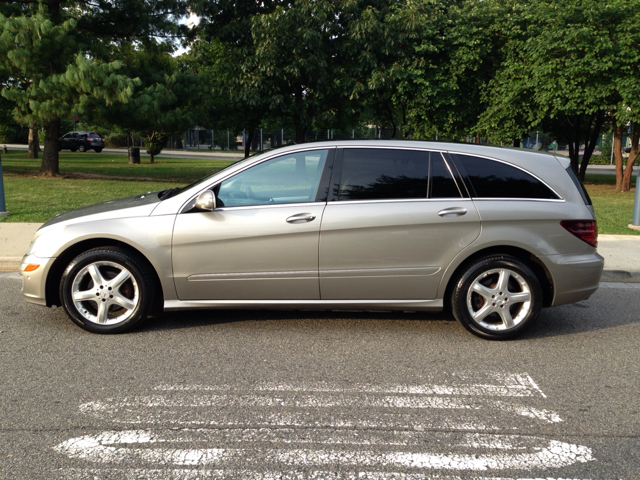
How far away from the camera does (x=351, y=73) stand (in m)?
19.0

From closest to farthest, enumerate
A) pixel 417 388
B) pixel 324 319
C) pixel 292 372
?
1. pixel 417 388
2. pixel 292 372
3. pixel 324 319

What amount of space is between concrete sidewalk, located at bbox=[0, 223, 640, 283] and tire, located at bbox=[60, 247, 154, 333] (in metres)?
3.20

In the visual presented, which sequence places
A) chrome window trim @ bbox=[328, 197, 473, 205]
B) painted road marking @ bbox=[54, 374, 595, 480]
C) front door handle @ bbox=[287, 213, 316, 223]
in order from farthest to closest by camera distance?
chrome window trim @ bbox=[328, 197, 473, 205]
front door handle @ bbox=[287, 213, 316, 223]
painted road marking @ bbox=[54, 374, 595, 480]

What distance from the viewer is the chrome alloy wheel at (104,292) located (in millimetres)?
5039

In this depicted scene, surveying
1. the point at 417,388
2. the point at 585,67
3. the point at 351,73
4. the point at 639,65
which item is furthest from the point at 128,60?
the point at 417,388

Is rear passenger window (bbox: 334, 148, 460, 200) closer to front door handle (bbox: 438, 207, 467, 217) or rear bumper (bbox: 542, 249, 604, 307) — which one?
front door handle (bbox: 438, 207, 467, 217)

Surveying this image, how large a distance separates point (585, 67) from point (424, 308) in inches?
568

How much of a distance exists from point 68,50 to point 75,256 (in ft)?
43.6

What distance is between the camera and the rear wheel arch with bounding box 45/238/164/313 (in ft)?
16.8

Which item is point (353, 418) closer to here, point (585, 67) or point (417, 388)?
point (417, 388)

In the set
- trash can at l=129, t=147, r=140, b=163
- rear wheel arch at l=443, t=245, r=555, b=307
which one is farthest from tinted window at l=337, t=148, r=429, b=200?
trash can at l=129, t=147, r=140, b=163

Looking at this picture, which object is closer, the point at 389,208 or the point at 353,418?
the point at 353,418

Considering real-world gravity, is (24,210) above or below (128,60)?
below

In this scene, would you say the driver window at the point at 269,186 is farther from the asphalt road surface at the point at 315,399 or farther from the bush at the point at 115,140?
the bush at the point at 115,140
